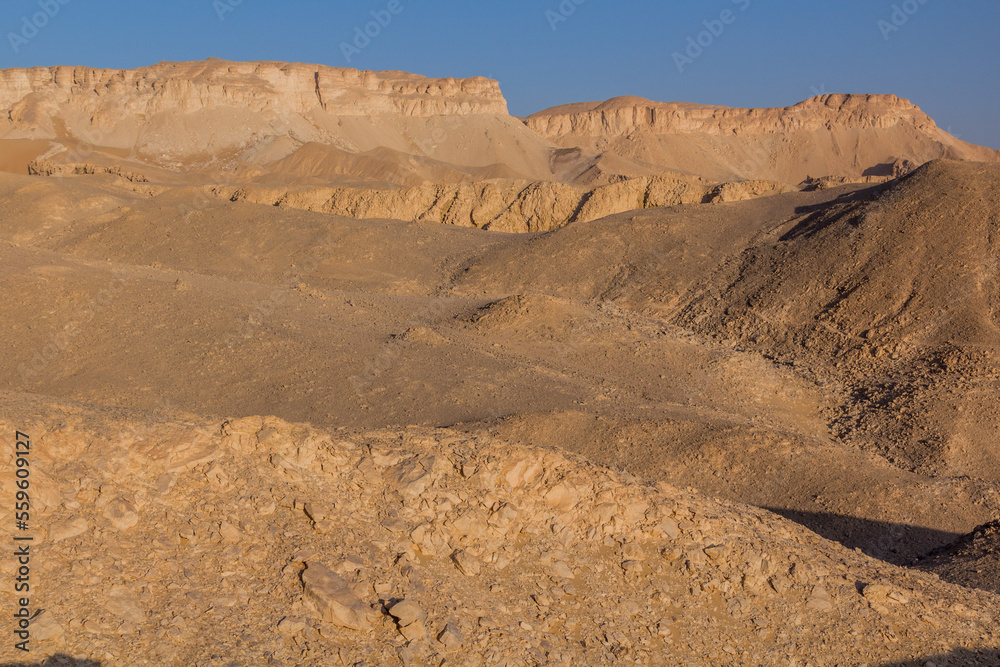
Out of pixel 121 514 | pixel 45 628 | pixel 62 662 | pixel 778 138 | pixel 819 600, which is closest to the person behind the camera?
pixel 62 662

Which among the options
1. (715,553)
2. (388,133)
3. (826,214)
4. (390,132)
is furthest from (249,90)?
(715,553)

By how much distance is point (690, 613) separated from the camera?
19.0 feet

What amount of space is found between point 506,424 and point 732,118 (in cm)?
8890

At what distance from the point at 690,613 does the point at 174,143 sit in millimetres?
71967

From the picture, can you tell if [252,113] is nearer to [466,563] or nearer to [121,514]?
[121,514]

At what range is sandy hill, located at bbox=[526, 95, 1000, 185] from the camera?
283 ft

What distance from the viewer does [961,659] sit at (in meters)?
5.89

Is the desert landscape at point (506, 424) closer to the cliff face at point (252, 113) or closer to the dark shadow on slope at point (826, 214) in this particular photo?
the dark shadow on slope at point (826, 214)

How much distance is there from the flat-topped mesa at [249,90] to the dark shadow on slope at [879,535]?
236 ft

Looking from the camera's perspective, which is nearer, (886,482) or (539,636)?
(539,636)

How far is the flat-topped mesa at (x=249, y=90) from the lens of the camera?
231 feet

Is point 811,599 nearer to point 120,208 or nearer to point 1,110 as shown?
point 120,208

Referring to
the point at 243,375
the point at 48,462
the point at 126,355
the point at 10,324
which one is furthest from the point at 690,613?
the point at 10,324

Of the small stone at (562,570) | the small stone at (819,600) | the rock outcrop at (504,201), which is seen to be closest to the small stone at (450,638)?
the small stone at (562,570)
